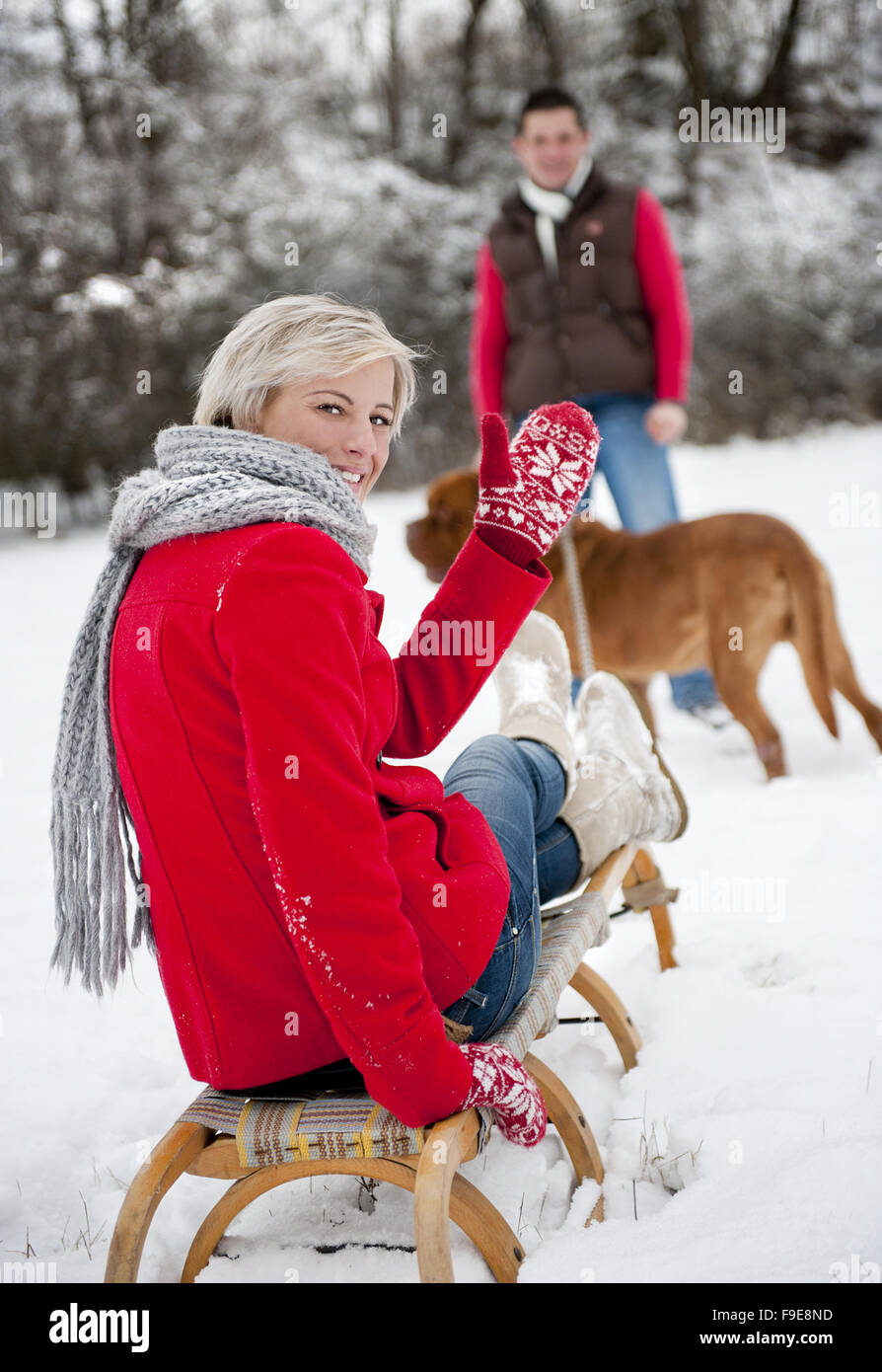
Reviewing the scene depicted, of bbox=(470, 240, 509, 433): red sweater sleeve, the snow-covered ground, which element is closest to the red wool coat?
the snow-covered ground

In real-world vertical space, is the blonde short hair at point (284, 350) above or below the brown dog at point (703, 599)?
above

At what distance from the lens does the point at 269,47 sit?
16062mm

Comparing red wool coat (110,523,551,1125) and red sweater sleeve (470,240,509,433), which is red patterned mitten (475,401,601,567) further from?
red sweater sleeve (470,240,509,433)

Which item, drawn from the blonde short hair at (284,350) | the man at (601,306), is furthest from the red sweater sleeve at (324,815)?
the man at (601,306)

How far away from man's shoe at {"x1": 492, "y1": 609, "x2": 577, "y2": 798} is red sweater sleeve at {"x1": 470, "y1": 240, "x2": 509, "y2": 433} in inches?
79.7

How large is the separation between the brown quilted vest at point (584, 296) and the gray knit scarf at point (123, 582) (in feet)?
9.19

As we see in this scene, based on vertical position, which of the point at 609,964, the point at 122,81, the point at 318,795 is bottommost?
the point at 609,964

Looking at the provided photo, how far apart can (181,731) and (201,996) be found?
13.9 inches

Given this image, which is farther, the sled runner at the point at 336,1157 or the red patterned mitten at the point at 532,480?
the red patterned mitten at the point at 532,480

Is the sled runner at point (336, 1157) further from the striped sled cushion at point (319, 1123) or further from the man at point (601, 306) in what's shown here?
the man at point (601, 306)

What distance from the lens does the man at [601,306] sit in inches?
155

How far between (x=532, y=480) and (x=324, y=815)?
0.65 m
